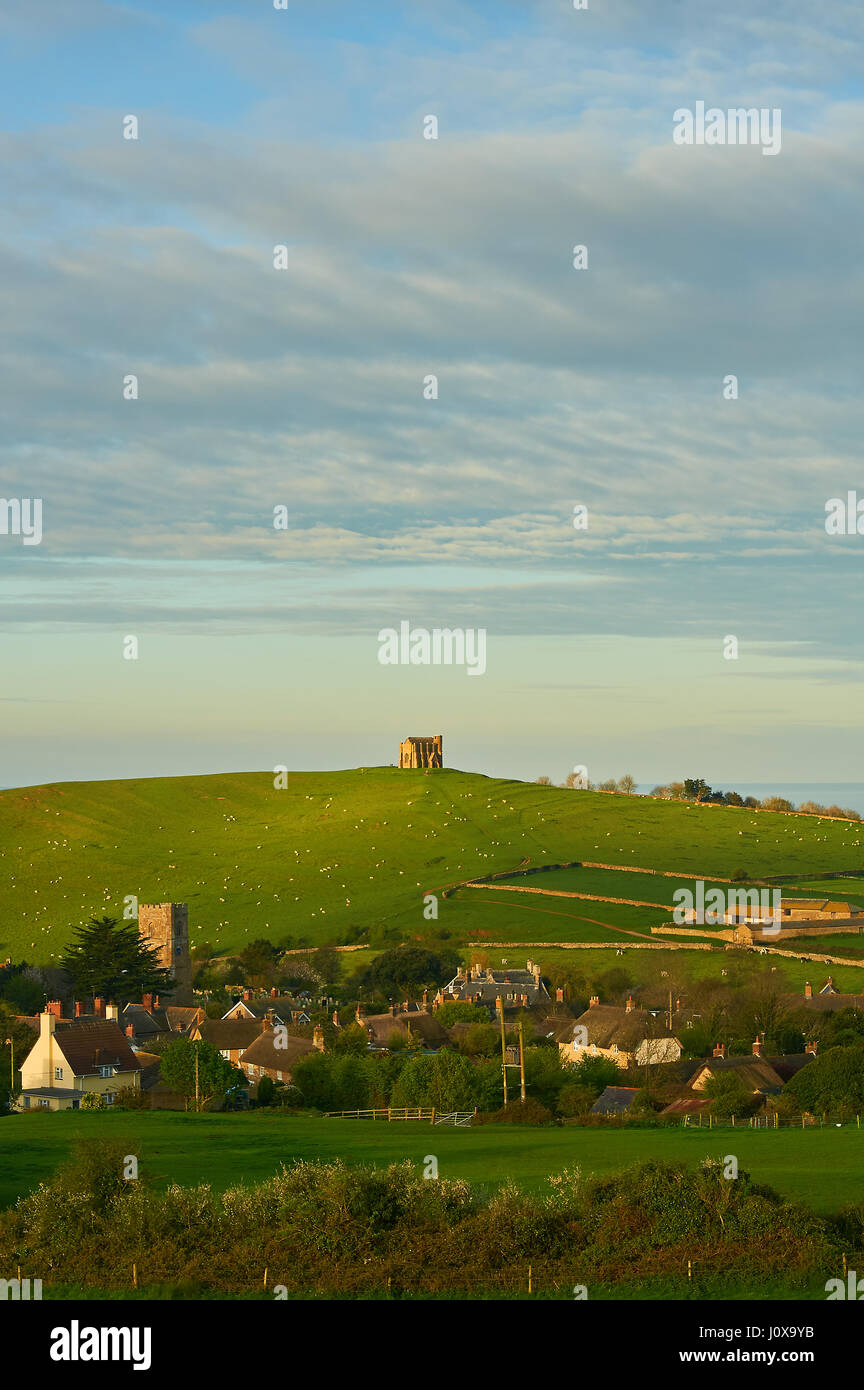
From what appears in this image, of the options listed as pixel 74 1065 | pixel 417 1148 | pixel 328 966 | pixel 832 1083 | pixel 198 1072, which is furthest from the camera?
pixel 328 966

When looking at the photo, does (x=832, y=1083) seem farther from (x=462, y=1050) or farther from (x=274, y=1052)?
(x=274, y=1052)

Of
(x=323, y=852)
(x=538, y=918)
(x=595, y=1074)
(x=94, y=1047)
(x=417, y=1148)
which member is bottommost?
(x=595, y=1074)

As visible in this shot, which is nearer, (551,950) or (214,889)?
(551,950)

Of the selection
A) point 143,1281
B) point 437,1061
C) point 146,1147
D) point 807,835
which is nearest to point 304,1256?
point 143,1281

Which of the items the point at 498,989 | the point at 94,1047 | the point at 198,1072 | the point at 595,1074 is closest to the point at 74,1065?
the point at 94,1047

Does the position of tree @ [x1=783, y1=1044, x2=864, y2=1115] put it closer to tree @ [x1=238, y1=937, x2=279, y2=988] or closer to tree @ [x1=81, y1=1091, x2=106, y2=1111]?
tree @ [x1=81, y1=1091, x2=106, y2=1111]

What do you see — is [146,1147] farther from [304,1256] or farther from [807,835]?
[807,835]

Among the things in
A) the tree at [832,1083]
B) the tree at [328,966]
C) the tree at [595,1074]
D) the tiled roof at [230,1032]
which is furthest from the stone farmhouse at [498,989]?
the tree at [832,1083]

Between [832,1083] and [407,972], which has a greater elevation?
[832,1083]
